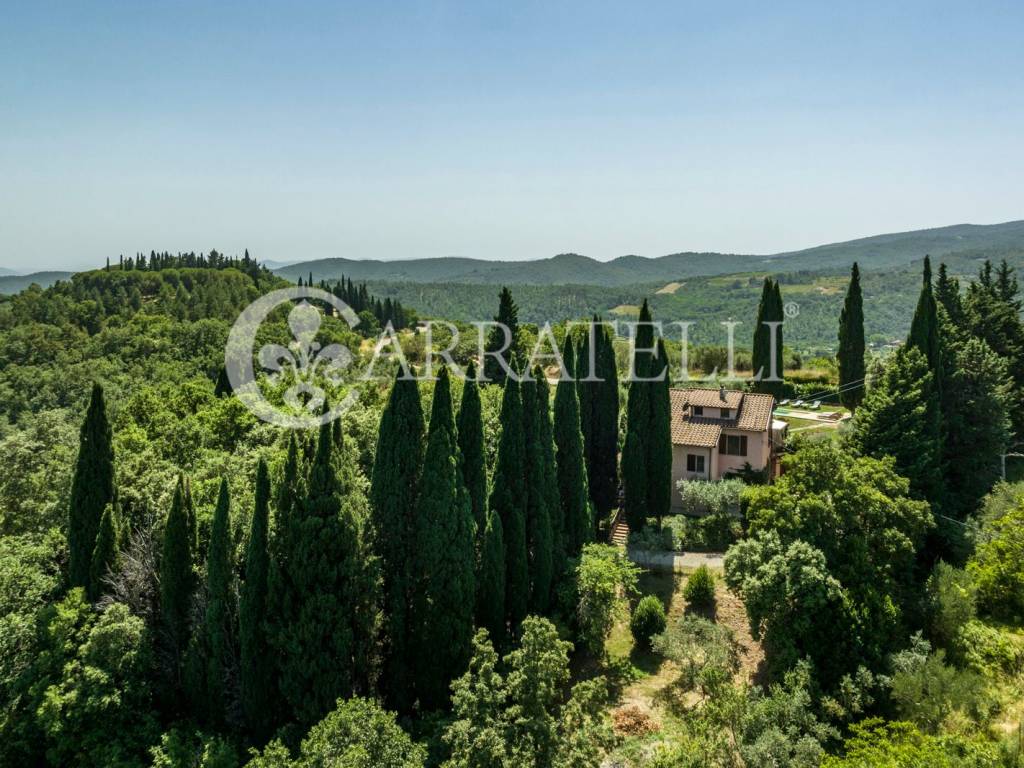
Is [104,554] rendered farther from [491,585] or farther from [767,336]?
[767,336]

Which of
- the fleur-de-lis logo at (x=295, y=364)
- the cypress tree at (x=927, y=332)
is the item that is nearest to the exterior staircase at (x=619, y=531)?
the fleur-de-lis logo at (x=295, y=364)

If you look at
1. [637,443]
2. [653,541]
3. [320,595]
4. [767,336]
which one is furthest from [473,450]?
[767,336]

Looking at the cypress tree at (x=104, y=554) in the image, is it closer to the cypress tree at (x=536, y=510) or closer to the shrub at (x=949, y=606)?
the cypress tree at (x=536, y=510)

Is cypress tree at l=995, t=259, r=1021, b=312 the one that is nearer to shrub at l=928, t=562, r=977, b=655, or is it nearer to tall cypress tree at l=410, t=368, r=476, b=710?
shrub at l=928, t=562, r=977, b=655

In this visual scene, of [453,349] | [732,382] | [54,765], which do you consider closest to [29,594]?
[54,765]

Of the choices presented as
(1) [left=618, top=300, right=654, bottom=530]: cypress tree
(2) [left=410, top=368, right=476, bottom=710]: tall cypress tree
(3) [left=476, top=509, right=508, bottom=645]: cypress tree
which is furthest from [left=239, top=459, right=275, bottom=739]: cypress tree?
(1) [left=618, top=300, right=654, bottom=530]: cypress tree

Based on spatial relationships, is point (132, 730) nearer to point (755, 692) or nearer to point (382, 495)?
point (382, 495)
